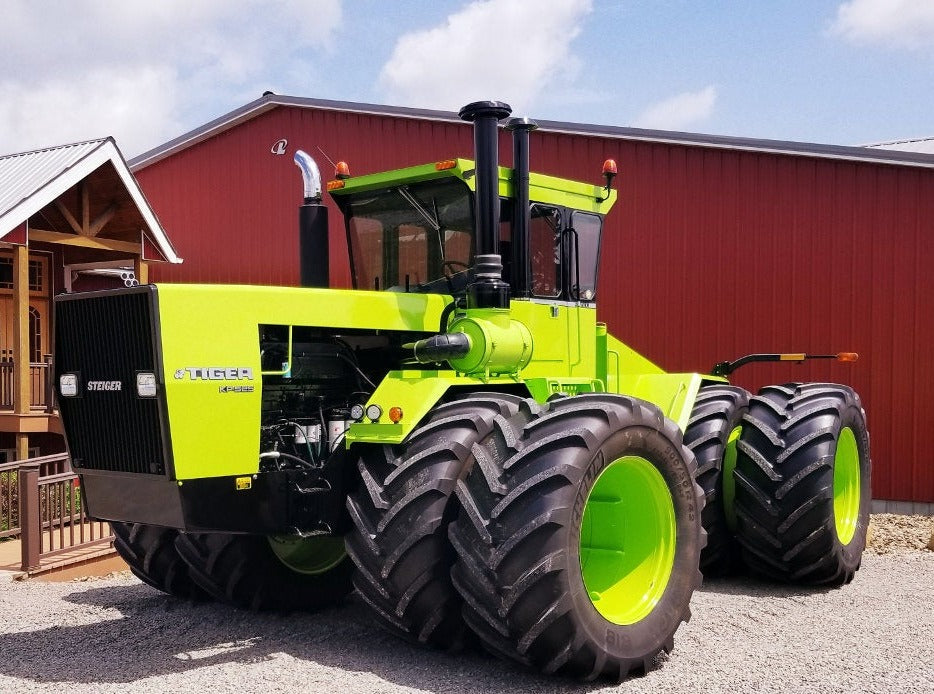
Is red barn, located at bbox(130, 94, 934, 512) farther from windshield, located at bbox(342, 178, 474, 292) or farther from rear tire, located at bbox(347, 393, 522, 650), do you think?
rear tire, located at bbox(347, 393, 522, 650)

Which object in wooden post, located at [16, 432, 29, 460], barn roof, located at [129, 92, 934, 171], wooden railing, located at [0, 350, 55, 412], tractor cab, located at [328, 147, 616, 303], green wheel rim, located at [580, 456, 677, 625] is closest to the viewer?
green wheel rim, located at [580, 456, 677, 625]

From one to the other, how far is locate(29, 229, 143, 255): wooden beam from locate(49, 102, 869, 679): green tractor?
890cm

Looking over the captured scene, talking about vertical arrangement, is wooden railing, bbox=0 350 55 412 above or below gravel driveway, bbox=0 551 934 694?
above

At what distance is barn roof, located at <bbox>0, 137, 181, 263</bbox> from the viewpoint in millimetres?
13594

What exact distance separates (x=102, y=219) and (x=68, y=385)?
10.3 m

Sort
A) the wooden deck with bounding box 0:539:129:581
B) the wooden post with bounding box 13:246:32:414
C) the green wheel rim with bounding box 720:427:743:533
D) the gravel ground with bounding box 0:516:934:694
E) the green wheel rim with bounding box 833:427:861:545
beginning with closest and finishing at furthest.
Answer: the gravel ground with bounding box 0:516:934:694 < the green wheel rim with bounding box 720:427:743:533 < the green wheel rim with bounding box 833:427:861:545 < the wooden deck with bounding box 0:539:129:581 < the wooden post with bounding box 13:246:32:414

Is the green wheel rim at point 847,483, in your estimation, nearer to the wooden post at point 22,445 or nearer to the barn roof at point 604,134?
the barn roof at point 604,134

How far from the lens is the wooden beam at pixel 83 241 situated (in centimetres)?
1420

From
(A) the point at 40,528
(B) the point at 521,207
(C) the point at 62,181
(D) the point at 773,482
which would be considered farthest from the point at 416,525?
(C) the point at 62,181

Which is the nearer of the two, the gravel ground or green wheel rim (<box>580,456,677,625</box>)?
the gravel ground

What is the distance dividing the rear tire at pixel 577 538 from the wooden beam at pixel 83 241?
433 inches

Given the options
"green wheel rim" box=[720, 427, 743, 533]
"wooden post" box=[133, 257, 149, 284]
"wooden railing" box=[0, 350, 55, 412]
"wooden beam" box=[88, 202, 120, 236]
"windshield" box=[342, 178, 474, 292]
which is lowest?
"green wheel rim" box=[720, 427, 743, 533]

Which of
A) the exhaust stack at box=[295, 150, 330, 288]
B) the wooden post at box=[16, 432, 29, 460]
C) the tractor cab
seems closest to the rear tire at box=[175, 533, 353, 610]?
the exhaust stack at box=[295, 150, 330, 288]

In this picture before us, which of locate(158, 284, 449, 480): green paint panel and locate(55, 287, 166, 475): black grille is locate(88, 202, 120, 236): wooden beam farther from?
locate(158, 284, 449, 480): green paint panel
